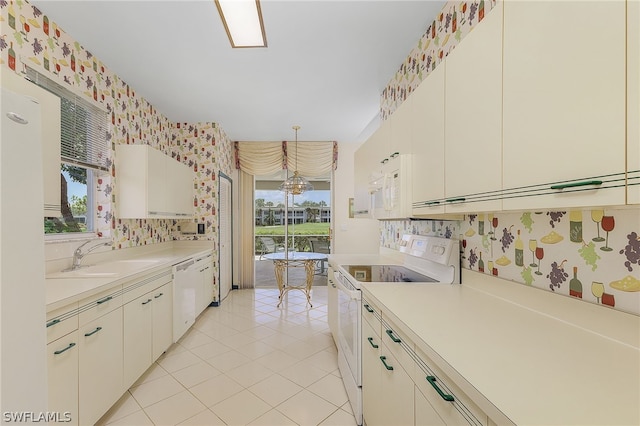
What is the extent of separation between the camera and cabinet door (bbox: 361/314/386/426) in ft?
4.74

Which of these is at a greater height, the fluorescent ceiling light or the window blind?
the fluorescent ceiling light

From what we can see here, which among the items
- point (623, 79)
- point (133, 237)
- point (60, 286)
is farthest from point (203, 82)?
point (623, 79)

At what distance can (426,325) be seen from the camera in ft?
3.50

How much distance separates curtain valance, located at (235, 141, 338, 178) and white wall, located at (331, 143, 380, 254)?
0.23 m

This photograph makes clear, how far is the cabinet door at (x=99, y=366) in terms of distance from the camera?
63.1 inches

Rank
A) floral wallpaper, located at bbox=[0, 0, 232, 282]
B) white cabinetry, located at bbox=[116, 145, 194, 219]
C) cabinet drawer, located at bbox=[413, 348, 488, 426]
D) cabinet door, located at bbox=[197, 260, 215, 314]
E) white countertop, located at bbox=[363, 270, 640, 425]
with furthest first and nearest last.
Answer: cabinet door, located at bbox=[197, 260, 215, 314], white cabinetry, located at bbox=[116, 145, 194, 219], floral wallpaper, located at bbox=[0, 0, 232, 282], cabinet drawer, located at bbox=[413, 348, 488, 426], white countertop, located at bbox=[363, 270, 640, 425]

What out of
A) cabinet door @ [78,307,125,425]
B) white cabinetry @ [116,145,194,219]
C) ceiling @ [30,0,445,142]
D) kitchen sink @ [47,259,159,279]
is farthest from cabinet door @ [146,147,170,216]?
cabinet door @ [78,307,125,425]

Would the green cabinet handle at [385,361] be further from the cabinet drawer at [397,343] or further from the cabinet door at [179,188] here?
the cabinet door at [179,188]

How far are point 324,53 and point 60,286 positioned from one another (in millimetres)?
2553

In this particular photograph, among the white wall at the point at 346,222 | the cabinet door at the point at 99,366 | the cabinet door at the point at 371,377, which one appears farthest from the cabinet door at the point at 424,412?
the white wall at the point at 346,222

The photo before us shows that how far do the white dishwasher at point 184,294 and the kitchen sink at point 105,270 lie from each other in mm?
395

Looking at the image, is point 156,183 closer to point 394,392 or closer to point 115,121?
point 115,121

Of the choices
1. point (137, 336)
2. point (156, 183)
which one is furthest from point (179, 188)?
point (137, 336)

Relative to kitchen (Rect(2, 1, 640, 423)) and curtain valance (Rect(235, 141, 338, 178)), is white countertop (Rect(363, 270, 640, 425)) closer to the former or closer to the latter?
kitchen (Rect(2, 1, 640, 423))
